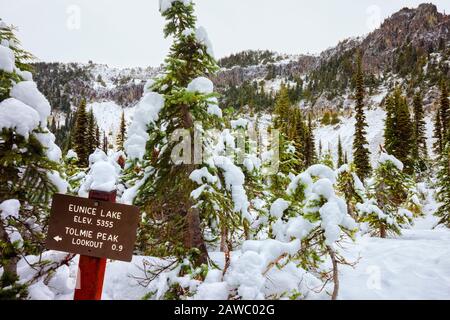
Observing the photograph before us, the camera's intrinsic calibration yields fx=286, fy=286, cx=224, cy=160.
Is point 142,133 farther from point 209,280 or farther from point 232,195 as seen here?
point 209,280

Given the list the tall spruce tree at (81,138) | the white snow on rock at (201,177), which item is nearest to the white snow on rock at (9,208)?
the white snow on rock at (201,177)

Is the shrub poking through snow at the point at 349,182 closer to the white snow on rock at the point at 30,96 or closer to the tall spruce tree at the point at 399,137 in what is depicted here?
the white snow on rock at the point at 30,96

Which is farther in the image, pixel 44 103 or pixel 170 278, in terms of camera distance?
pixel 170 278

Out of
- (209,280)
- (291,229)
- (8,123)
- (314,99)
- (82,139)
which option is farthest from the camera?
(314,99)

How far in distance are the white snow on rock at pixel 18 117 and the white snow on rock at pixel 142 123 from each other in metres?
2.03

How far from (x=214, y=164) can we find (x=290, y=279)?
3363mm

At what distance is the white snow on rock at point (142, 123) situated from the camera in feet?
21.3

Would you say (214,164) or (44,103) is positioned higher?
(44,103)

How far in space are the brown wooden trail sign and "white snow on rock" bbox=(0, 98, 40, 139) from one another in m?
1.75

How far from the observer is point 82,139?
122ft

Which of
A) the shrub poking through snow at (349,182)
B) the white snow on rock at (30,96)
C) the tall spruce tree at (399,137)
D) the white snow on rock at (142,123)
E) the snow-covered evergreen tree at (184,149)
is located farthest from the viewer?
the tall spruce tree at (399,137)

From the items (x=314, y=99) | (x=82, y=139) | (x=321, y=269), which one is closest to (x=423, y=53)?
(x=314, y=99)

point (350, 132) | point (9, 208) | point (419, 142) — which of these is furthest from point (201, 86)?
point (350, 132)

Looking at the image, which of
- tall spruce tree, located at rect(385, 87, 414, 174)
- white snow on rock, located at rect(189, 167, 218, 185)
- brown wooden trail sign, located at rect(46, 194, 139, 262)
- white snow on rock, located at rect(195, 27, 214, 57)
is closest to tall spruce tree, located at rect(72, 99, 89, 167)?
white snow on rock, located at rect(195, 27, 214, 57)
